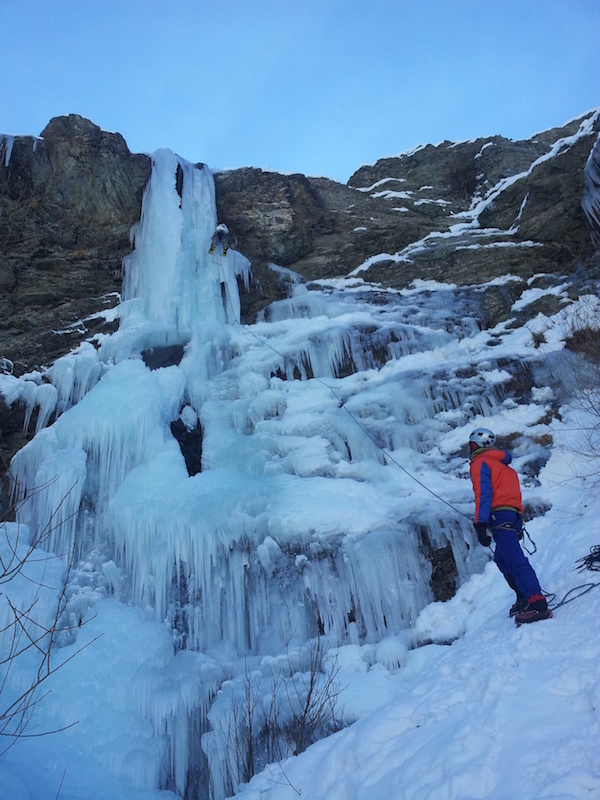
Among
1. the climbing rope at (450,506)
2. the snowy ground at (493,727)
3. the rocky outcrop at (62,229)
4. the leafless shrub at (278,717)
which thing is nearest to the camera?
the snowy ground at (493,727)

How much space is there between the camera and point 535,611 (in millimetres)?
3445

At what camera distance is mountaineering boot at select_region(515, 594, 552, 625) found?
134 inches

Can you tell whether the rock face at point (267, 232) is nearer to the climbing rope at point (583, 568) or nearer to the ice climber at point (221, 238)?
the ice climber at point (221, 238)

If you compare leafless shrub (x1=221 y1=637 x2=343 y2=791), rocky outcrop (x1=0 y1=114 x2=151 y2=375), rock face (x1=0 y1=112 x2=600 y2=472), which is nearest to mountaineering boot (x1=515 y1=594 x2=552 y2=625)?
leafless shrub (x1=221 y1=637 x2=343 y2=791)

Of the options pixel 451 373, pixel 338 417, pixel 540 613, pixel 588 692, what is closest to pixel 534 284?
pixel 451 373

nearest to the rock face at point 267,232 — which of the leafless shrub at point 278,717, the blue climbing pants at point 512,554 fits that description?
the leafless shrub at point 278,717

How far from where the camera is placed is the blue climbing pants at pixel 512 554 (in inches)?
138

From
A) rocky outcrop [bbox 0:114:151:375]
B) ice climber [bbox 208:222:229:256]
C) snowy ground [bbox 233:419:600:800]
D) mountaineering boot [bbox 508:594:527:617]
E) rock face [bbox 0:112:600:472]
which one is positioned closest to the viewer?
snowy ground [bbox 233:419:600:800]

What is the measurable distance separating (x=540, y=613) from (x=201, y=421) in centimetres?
646

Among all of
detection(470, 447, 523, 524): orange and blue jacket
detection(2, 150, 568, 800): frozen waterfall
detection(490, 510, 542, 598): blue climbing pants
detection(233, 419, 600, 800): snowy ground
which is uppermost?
detection(2, 150, 568, 800): frozen waterfall

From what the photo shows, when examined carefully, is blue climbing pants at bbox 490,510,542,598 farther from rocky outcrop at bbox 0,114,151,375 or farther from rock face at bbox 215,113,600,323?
rocky outcrop at bbox 0,114,151,375

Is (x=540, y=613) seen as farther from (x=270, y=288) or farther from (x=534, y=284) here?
(x=270, y=288)

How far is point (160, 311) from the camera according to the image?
33.9 feet

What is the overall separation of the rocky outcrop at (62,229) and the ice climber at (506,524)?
827cm
